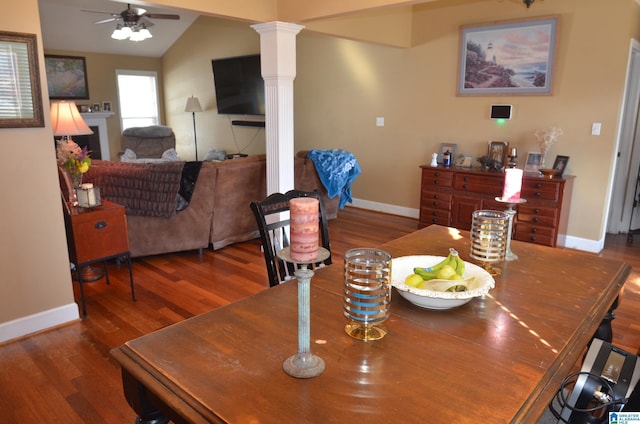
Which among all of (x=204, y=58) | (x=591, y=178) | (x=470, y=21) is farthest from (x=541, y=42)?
(x=204, y=58)

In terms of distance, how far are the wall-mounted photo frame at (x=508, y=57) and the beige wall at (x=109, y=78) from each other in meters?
6.21

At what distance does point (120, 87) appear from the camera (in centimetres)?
844

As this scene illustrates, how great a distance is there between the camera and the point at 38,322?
2799mm

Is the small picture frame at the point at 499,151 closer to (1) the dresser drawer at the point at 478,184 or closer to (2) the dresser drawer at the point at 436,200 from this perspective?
(1) the dresser drawer at the point at 478,184

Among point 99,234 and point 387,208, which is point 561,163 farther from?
point 99,234

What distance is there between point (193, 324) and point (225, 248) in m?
3.16

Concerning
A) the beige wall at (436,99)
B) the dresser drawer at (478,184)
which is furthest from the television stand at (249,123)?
the dresser drawer at (478,184)

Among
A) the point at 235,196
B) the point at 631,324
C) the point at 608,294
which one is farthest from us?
the point at 235,196

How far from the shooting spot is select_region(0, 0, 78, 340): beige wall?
2547 millimetres

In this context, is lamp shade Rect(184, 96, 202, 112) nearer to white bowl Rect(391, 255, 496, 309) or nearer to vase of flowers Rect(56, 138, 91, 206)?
vase of flowers Rect(56, 138, 91, 206)

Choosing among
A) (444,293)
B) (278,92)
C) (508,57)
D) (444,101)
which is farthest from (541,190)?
(444,293)

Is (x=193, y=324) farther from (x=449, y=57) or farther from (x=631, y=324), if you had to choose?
(x=449, y=57)

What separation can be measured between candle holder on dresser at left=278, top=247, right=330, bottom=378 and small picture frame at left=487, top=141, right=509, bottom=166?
425 cm

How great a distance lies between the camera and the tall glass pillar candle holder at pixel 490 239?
1.74 meters
